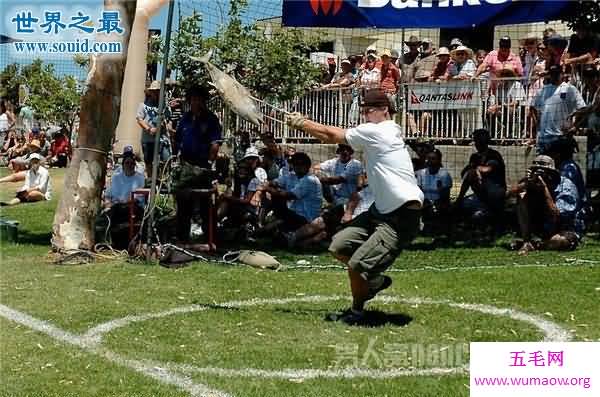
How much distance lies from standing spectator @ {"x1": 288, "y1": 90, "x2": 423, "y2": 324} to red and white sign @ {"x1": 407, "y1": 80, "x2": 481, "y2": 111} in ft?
26.7

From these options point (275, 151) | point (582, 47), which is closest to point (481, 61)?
point (582, 47)

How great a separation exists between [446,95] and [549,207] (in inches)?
187

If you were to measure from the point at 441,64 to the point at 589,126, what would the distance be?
3.02 m

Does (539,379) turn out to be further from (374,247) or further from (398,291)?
(398,291)

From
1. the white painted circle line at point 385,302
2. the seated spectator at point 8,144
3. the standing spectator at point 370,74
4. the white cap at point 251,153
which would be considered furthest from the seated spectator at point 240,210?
the seated spectator at point 8,144

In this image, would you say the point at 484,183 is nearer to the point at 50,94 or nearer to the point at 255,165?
the point at 255,165

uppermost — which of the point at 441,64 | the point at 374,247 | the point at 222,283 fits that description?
the point at 441,64

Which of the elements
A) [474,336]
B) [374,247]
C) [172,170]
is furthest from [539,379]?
[172,170]

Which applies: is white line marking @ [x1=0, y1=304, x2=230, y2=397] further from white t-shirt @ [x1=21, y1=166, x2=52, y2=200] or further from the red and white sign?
white t-shirt @ [x1=21, y1=166, x2=52, y2=200]

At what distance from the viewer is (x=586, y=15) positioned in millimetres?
14016

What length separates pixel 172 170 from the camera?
12219 mm

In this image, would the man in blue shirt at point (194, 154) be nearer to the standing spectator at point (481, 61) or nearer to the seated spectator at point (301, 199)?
the seated spectator at point (301, 199)

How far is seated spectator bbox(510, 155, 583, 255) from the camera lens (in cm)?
1170

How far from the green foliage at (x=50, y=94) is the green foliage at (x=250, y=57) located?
1583 cm
